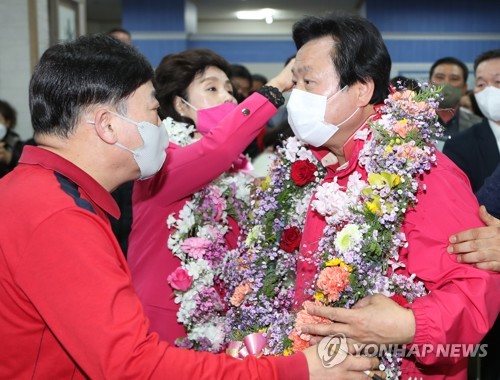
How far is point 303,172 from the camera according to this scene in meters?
2.51

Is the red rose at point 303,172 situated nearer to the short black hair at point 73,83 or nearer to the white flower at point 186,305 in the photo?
the white flower at point 186,305

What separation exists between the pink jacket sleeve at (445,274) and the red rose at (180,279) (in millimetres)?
1144

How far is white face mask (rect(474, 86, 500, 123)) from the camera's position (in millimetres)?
3996

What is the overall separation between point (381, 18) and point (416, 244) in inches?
506

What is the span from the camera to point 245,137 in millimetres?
2738

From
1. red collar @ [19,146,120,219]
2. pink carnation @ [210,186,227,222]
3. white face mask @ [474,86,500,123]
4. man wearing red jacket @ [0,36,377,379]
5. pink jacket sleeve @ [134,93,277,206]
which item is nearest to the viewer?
man wearing red jacket @ [0,36,377,379]

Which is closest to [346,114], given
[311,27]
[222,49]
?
[311,27]

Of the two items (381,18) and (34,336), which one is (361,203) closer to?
(34,336)

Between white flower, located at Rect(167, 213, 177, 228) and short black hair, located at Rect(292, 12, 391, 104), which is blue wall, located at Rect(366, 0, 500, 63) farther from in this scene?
short black hair, located at Rect(292, 12, 391, 104)

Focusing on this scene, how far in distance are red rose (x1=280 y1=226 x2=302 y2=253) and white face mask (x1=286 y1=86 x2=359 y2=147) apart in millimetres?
350

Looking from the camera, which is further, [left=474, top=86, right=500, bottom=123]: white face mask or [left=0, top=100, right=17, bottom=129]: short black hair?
[left=0, top=100, right=17, bottom=129]: short black hair

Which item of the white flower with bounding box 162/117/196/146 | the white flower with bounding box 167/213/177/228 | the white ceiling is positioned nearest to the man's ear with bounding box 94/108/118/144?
the white flower with bounding box 167/213/177/228

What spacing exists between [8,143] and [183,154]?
323cm

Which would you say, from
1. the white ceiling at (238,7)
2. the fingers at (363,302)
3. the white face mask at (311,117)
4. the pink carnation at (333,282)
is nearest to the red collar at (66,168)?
the pink carnation at (333,282)
